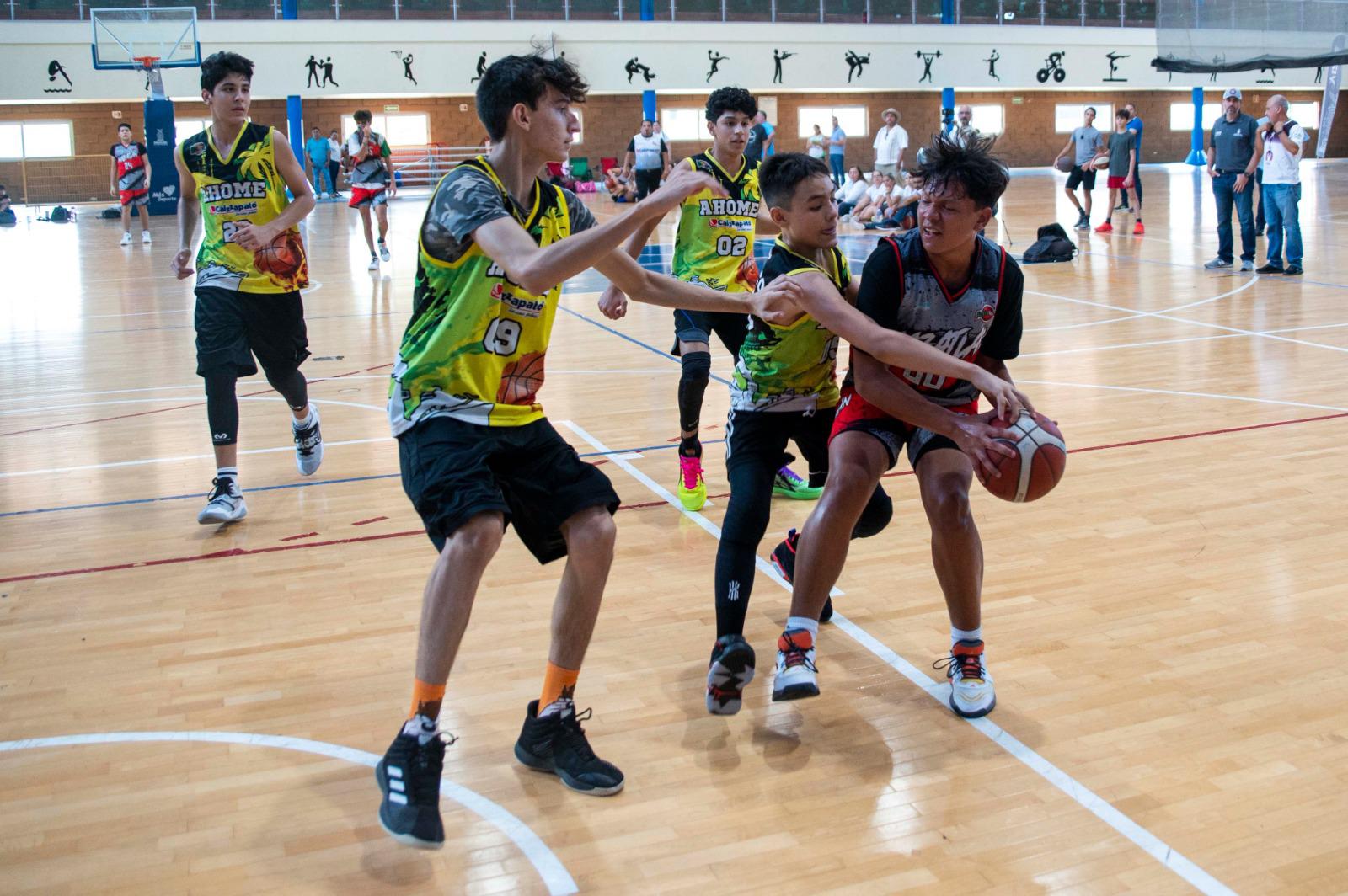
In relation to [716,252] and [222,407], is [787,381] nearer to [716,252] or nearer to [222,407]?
[716,252]

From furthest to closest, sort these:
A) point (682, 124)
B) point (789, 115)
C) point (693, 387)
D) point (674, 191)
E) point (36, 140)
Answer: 1. point (789, 115)
2. point (682, 124)
3. point (36, 140)
4. point (693, 387)
5. point (674, 191)

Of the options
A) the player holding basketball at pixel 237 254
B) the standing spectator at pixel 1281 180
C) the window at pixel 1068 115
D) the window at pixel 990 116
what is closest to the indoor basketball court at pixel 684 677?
the player holding basketball at pixel 237 254

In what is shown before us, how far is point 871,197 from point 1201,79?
2404cm

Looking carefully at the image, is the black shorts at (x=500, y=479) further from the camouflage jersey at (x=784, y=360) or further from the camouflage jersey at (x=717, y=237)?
the camouflage jersey at (x=717, y=237)

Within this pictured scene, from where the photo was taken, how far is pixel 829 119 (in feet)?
116

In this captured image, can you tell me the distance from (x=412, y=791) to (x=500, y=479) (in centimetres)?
71

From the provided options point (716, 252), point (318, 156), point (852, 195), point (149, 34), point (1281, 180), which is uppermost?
point (149, 34)

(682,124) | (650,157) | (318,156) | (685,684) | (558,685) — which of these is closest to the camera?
(558,685)

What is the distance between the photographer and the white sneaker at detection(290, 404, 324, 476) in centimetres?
567

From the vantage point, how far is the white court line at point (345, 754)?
2.59m

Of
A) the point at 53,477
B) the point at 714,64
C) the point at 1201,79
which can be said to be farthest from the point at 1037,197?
the point at 53,477

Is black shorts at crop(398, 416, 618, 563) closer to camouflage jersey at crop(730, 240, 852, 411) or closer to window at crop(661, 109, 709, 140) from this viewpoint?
camouflage jersey at crop(730, 240, 852, 411)

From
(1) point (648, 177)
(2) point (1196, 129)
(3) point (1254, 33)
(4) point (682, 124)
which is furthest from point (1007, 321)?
(2) point (1196, 129)

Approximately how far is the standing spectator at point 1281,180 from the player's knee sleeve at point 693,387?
8096mm
